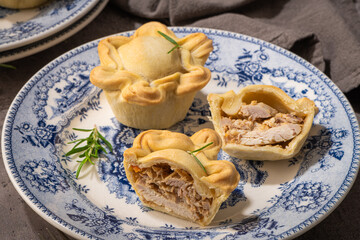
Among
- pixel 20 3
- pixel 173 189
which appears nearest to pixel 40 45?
pixel 20 3

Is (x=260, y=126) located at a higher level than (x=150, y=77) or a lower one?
lower

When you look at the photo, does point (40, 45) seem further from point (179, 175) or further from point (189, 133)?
point (179, 175)

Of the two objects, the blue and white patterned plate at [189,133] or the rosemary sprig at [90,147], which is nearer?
the blue and white patterned plate at [189,133]

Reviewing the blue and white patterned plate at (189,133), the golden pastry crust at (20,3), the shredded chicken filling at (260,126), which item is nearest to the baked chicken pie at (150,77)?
the blue and white patterned plate at (189,133)

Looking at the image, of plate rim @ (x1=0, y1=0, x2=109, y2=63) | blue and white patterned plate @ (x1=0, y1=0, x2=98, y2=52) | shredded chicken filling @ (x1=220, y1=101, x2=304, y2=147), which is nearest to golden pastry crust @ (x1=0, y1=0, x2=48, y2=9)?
blue and white patterned plate @ (x1=0, y1=0, x2=98, y2=52)

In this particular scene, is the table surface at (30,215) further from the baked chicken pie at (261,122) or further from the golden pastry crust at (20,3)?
the golden pastry crust at (20,3)

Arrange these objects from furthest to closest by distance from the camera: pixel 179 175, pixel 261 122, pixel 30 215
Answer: pixel 261 122 < pixel 30 215 < pixel 179 175

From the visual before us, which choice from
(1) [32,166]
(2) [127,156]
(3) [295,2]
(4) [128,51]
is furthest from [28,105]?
(3) [295,2]

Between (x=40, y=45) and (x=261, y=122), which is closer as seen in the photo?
(x=261, y=122)
